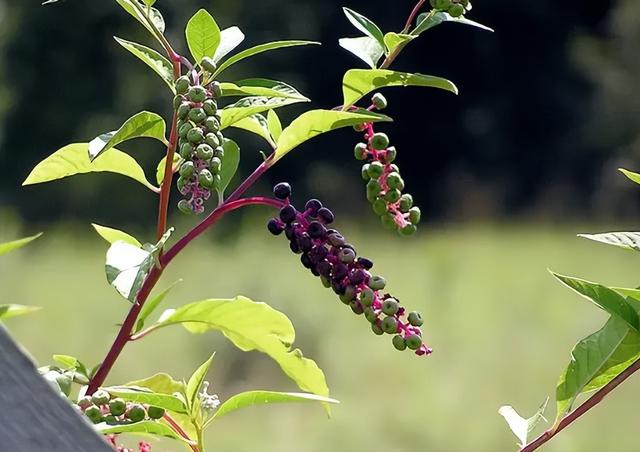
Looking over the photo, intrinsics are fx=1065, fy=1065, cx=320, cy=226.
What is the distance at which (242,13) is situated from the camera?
12.5 m

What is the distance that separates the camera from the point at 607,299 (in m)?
0.48

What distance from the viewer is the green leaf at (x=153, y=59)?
1.74 ft

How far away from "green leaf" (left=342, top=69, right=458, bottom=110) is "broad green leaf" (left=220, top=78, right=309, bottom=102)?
0.03 metres

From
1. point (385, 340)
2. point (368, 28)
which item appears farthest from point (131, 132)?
point (385, 340)

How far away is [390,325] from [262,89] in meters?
0.13

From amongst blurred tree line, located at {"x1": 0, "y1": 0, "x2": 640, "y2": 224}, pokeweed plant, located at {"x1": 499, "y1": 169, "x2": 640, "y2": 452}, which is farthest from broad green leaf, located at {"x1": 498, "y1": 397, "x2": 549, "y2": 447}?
blurred tree line, located at {"x1": 0, "y1": 0, "x2": 640, "y2": 224}

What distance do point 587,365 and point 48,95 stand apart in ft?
42.3

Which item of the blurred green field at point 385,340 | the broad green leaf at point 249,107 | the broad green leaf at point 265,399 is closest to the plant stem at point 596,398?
the broad green leaf at point 265,399

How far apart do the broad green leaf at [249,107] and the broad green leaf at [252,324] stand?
0.30 ft

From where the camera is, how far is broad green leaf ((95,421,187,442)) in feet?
1.50

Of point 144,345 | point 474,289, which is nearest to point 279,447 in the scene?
point 144,345

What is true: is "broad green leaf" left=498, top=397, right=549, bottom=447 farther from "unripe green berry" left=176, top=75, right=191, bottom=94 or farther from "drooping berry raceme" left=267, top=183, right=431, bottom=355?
"unripe green berry" left=176, top=75, right=191, bottom=94

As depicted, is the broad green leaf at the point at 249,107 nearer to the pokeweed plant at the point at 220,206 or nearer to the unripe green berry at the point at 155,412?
the pokeweed plant at the point at 220,206

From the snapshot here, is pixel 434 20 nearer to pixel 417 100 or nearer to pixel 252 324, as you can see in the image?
pixel 252 324
